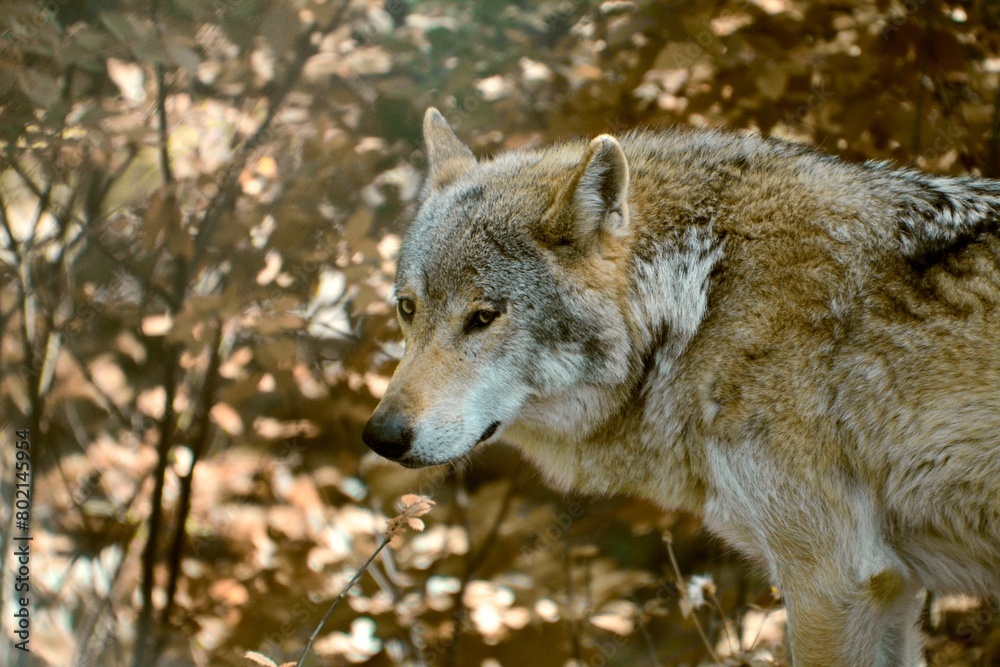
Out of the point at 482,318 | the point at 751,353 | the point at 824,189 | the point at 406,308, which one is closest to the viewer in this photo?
the point at 751,353

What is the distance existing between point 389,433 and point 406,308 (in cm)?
67

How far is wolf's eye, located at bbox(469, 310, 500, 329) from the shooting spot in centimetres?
324

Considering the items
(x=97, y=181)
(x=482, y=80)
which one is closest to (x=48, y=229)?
(x=97, y=181)

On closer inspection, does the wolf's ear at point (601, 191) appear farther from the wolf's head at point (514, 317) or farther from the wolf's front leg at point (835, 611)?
the wolf's front leg at point (835, 611)

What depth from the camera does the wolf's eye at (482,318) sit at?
324 centimetres

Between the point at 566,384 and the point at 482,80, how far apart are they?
2.51 metres

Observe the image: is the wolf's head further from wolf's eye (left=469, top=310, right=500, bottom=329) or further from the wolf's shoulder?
the wolf's shoulder

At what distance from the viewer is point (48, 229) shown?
5.19 m

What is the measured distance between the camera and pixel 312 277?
194 inches

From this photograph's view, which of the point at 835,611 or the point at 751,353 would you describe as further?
the point at 751,353

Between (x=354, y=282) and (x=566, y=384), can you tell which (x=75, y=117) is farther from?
(x=566, y=384)

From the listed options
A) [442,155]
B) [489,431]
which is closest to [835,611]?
[489,431]

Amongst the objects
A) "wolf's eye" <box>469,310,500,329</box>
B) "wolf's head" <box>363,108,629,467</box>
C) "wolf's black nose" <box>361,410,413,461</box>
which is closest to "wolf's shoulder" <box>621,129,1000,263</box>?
"wolf's head" <box>363,108,629,467</box>

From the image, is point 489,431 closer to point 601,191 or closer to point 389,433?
point 389,433
